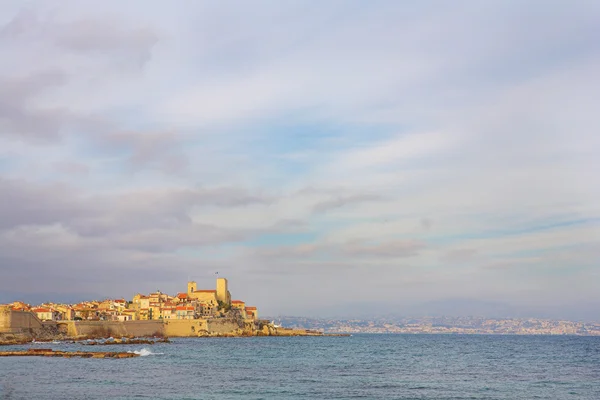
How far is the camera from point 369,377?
147 feet

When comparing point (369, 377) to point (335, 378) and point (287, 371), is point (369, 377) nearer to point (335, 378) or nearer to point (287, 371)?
point (335, 378)

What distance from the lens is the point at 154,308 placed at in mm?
136375

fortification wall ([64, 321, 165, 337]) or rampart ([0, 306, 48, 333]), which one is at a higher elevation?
rampart ([0, 306, 48, 333])

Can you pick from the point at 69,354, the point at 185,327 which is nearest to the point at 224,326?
the point at 185,327

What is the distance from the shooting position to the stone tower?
157m

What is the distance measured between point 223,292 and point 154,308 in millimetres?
24586

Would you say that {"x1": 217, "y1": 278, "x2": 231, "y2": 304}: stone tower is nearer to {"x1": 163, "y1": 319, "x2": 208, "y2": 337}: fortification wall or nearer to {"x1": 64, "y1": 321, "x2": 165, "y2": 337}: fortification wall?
{"x1": 163, "y1": 319, "x2": 208, "y2": 337}: fortification wall

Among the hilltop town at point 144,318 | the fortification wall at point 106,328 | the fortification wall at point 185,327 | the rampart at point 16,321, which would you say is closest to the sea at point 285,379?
the rampart at point 16,321

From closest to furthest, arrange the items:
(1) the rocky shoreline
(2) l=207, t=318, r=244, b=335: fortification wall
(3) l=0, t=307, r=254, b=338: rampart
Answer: (1) the rocky shoreline
(3) l=0, t=307, r=254, b=338: rampart
(2) l=207, t=318, r=244, b=335: fortification wall

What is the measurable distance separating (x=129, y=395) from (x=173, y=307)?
10429cm

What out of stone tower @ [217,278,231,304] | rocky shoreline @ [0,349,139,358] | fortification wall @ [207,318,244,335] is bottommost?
fortification wall @ [207,318,244,335]

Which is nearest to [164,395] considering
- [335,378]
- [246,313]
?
[335,378]

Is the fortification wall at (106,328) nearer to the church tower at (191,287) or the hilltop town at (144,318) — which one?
the hilltop town at (144,318)

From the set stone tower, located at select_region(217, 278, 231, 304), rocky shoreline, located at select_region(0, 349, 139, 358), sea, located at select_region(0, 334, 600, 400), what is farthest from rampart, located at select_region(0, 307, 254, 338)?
sea, located at select_region(0, 334, 600, 400)
